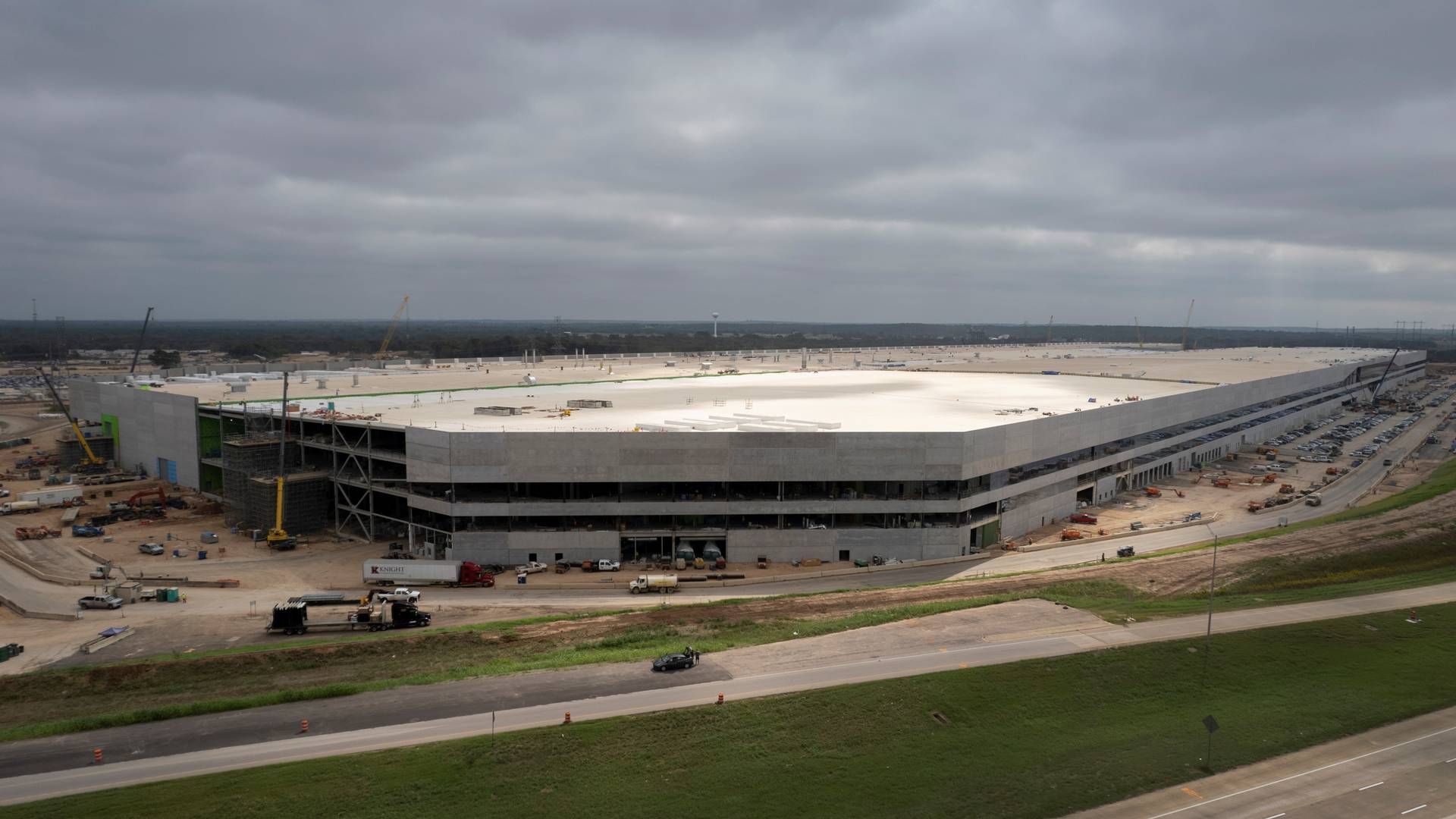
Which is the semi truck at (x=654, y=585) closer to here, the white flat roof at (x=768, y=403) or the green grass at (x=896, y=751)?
the white flat roof at (x=768, y=403)

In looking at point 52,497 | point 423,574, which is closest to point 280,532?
point 423,574

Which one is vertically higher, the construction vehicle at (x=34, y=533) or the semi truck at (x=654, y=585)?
the semi truck at (x=654, y=585)

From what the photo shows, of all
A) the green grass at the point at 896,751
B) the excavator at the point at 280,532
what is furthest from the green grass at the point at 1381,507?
the excavator at the point at 280,532

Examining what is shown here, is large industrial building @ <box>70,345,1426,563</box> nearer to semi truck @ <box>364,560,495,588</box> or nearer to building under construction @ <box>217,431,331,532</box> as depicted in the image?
building under construction @ <box>217,431,331,532</box>

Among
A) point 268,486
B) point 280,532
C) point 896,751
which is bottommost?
point 280,532

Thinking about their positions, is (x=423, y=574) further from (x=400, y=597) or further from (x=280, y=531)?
(x=280, y=531)

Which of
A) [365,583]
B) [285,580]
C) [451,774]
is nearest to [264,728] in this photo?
[451,774]
